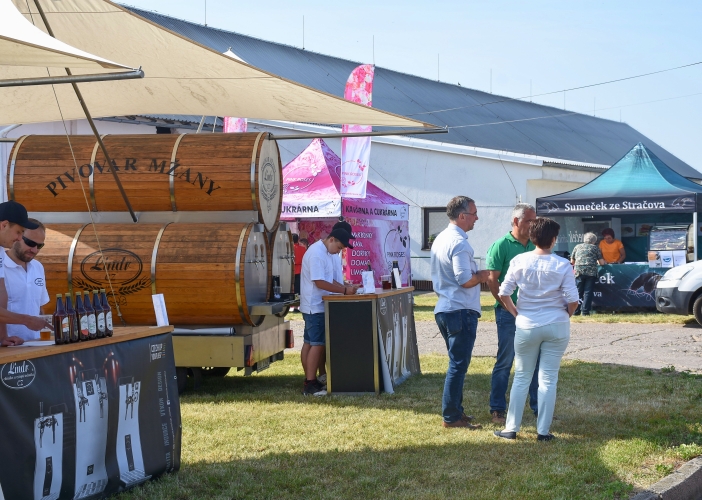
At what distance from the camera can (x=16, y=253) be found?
603 cm

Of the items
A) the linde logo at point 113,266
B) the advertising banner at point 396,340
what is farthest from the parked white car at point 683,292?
the linde logo at point 113,266

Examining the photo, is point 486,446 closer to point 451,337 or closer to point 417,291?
point 451,337

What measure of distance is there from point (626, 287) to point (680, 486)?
1297 centimetres

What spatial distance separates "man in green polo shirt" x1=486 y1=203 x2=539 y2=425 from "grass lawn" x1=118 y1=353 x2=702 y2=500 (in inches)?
12.5

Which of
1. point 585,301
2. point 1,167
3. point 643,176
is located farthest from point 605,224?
point 1,167

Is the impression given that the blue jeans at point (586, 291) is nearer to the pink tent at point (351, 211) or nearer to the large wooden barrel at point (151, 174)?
the pink tent at point (351, 211)

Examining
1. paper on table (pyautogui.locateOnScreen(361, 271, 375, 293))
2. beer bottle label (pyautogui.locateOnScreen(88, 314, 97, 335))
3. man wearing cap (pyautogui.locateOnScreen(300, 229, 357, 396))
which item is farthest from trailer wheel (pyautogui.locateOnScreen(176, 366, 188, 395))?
beer bottle label (pyautogui.locateOnScreen(88, 314, 97, 335))

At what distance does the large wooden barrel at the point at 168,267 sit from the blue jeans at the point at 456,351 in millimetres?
2429

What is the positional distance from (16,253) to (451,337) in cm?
368

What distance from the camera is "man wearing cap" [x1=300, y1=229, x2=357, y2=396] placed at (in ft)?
30.8

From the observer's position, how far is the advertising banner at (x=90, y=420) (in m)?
4.57

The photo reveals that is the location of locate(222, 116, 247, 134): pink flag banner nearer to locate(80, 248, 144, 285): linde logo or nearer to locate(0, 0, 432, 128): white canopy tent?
locate(0, 0, 432, 128): white canopy tent

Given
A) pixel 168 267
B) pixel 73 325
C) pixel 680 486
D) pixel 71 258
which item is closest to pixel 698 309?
pixel 680 486

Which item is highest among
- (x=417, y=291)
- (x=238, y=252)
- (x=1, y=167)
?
(x=1, y=167)
